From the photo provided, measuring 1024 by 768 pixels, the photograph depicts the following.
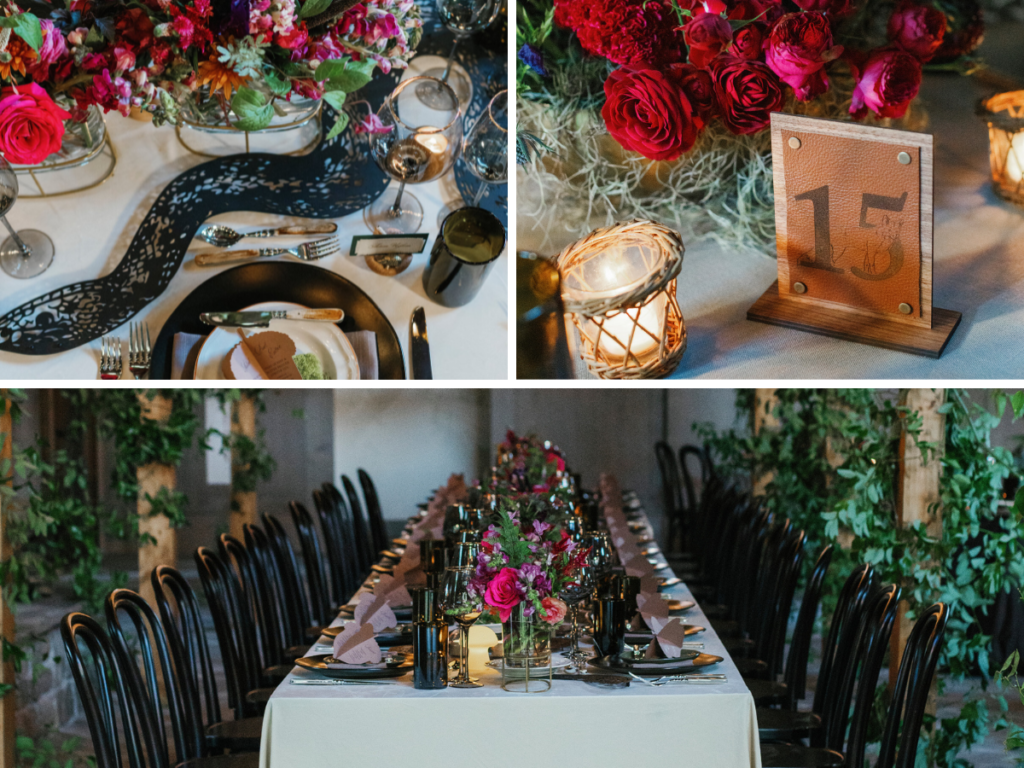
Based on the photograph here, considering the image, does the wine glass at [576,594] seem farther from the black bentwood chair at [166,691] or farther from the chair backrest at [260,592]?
the chair backrest at [260,592]

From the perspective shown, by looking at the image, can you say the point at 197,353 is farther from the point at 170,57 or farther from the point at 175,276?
the point at 170,57

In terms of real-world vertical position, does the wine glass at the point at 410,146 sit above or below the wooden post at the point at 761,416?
above

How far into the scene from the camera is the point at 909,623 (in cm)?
275

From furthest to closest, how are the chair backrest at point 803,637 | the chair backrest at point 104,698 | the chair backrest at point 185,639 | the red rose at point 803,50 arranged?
the chair backrest at point 803,637 < the chair backrest at point 185,639 < the red rose at point 803,50 < the chair backrest at point 104,698

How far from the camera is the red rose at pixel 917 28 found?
203 centimetres

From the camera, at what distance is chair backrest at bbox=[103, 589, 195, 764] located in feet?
6.53

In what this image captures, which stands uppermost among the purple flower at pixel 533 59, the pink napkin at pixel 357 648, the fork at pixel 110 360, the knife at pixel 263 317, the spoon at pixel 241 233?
the purple flower at pixel 533 59

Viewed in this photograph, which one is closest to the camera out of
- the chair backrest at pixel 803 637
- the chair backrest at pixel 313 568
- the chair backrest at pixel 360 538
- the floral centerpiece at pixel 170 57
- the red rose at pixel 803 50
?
the floral centerpiece at pixel 170 57

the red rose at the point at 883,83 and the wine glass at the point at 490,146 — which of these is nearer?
the red rose at the point at 883,83

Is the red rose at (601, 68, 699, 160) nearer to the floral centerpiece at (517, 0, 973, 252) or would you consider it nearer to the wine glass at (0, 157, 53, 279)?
the floral centerpiece at (517, 0, 973, 252)

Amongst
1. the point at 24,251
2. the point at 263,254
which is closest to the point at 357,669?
the point at 263,254

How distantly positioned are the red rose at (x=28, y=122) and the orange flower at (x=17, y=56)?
0.05 meters

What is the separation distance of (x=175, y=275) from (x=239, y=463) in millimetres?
3221

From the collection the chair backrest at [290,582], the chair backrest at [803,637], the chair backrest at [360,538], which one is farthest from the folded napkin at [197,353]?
the chair backrest at [360,538]
